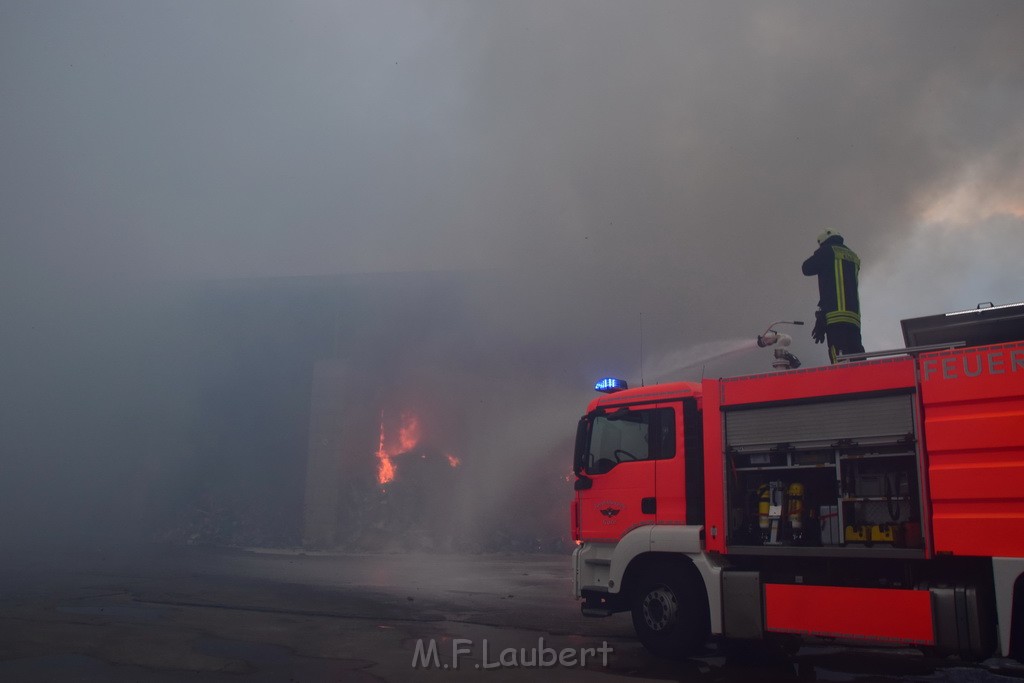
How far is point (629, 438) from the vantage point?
762cm

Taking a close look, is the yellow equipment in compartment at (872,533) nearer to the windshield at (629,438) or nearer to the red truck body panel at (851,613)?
the red truck body panel at (851,613)

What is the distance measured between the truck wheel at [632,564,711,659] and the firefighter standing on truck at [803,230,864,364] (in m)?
2.83

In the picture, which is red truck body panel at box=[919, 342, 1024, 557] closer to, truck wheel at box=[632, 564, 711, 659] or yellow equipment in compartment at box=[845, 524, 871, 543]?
yellow equipment in compartment at box=[845, 524, 871, 543]

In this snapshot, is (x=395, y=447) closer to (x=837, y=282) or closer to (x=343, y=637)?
(x=343, y=637)

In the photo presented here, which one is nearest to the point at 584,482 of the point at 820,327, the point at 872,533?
the point at 872,533

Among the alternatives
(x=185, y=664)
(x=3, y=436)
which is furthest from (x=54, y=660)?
(x=3, y=436)

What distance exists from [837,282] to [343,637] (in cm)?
654

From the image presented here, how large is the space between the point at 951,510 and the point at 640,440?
111 inches

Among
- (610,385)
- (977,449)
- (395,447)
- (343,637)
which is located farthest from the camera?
(395,447)

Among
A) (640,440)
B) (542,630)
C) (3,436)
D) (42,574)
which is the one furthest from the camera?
(3,436)

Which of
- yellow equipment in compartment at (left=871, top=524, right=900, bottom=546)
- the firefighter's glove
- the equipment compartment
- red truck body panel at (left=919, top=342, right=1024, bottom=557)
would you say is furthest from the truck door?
red truck body panel at (left=919, top=342, right=1024, bottom=557)

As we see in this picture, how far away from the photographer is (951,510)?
5.49 metres

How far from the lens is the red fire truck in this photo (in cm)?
536

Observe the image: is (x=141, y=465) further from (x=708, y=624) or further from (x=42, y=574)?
(x=708, y=624)
